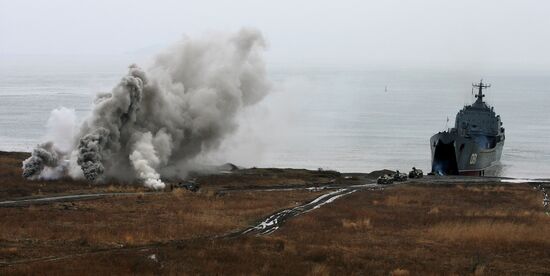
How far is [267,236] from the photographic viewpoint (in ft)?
135

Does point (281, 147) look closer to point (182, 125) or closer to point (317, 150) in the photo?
point (317, 150)

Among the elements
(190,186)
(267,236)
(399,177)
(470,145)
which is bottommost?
(267,236)

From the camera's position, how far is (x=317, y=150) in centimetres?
14225

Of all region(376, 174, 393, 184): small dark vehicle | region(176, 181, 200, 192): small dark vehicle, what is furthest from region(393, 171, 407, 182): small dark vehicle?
region(176, 181, 200, 192): small dark vehicle

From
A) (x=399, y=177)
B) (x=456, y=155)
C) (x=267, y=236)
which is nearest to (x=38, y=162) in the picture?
(x=267, y=236)

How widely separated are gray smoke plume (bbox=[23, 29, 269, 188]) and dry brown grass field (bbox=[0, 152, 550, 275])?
6.36m

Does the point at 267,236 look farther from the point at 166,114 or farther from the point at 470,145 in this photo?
the point at 470,145

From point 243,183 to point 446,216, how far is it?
104ft

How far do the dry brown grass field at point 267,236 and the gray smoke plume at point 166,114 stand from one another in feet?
20.8

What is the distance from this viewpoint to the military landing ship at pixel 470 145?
105 meters

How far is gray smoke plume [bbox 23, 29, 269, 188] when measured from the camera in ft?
246

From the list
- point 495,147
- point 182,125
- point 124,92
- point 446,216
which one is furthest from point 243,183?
point 495,147

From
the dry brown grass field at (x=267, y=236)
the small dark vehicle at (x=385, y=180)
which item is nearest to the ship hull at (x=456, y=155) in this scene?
the small dark vehicle at (x=385, y=180)

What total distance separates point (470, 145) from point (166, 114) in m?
52.3
